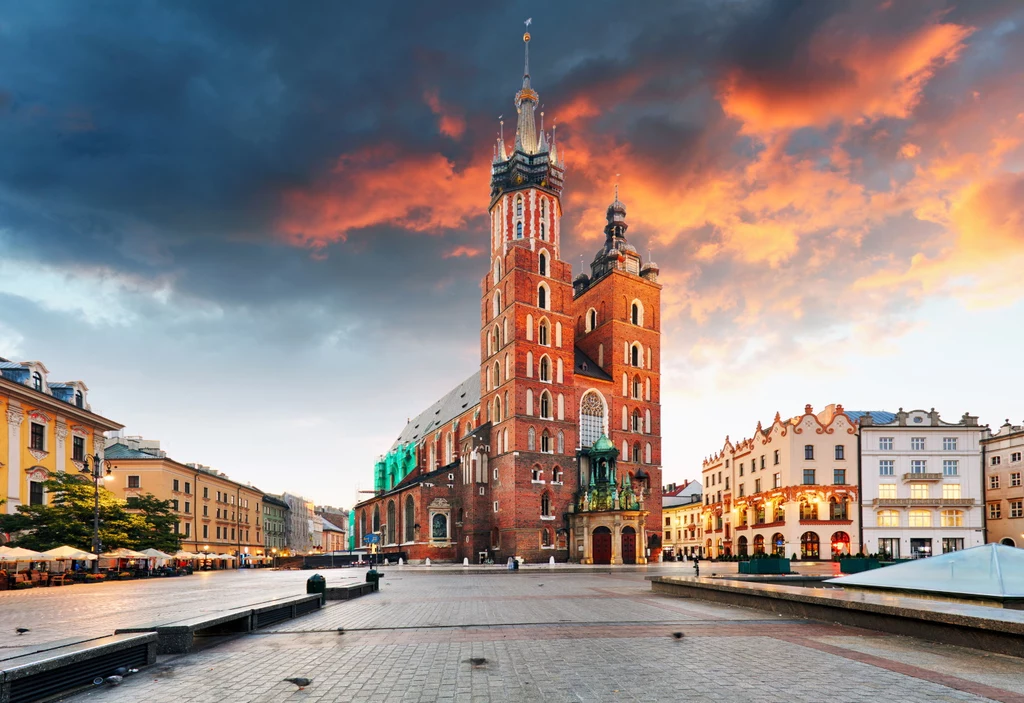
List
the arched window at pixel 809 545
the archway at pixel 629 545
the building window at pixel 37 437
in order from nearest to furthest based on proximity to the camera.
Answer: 1. the building window at pixel 37 437
2. the archway at pixel 629 545
3. the arched window at pixel 809 545

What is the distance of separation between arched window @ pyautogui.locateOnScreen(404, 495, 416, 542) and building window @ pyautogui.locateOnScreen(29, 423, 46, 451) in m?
36.8

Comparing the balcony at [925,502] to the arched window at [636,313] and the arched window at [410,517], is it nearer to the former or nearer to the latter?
the arched window at [636,313]

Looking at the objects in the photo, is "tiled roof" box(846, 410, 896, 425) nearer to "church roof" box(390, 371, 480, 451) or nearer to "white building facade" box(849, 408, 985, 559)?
"white building facade" box(849, 408, 985, 559)

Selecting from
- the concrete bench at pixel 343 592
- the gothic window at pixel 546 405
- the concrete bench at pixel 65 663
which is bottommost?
the concrete bench at pixel 343 592

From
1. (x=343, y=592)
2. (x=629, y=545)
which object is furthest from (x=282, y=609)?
(x=629, y=545)

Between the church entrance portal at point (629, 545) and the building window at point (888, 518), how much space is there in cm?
2155

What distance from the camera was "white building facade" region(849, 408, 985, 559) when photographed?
61375 mm

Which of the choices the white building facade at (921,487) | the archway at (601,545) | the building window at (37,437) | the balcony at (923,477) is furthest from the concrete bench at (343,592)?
the balcony at (923,477)

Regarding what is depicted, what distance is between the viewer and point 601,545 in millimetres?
61281

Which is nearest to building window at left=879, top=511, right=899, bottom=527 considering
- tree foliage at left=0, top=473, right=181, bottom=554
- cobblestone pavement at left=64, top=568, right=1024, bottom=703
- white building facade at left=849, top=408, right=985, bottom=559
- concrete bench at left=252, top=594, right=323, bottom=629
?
white building facade at left=849, top=408, right=985, bottom=559

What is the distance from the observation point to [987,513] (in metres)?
61.8

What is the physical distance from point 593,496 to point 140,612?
49.1 metres

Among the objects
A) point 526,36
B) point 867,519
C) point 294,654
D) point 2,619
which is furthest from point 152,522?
point 526,36

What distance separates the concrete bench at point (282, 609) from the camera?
43.8 feet
